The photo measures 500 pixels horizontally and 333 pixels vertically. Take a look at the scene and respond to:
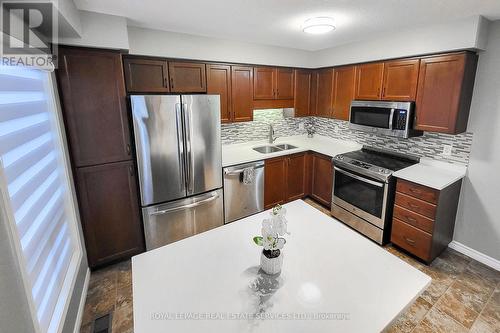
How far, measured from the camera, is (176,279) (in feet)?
3.94

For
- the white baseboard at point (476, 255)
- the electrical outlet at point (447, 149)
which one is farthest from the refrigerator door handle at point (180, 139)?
the white baseboard at point (476, 255)

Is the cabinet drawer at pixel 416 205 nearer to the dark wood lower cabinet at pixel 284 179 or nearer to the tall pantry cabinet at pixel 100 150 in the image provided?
the dark wood lower cabinet at pixel 284 179

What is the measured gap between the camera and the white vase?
1196 millimetres

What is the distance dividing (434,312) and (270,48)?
3396mm

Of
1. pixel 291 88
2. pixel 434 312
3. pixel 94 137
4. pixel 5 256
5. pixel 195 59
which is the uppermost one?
pixel 195 59

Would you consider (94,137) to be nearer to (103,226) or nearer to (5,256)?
(103,226)

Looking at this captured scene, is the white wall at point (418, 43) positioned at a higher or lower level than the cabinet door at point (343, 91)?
higher

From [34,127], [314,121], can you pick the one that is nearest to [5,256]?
[34,127]

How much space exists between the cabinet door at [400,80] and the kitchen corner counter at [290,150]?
39.3 inches

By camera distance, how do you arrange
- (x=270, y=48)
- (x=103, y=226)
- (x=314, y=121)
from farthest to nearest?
(x=314, y=121) < (x=270, y=48) < (x=103, y=226)

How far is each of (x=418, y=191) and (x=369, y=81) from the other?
147 cm

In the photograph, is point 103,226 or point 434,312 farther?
point 103,226

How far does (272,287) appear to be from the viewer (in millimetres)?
1150

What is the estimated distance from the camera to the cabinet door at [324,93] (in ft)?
12.0
